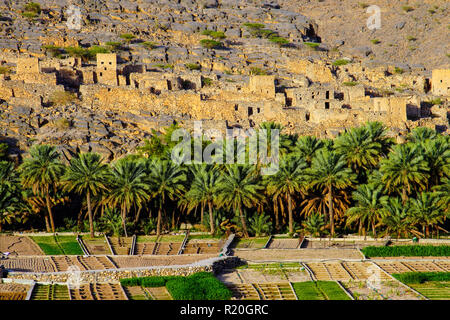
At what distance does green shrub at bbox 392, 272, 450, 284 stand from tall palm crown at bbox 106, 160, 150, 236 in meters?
17.4

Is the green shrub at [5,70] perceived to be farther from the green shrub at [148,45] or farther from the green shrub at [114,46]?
the green shrub at [148,45]

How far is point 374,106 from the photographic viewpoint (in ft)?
227

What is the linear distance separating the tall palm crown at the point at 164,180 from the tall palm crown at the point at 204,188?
2.63ft

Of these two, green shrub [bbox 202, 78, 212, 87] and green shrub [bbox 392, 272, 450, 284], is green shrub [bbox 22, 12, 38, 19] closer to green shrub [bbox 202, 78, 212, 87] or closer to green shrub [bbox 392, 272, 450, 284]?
green shrub [bbox 202, 78, 212, 87]

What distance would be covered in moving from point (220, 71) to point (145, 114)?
18.3 m

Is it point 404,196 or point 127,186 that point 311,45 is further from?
point 127,186

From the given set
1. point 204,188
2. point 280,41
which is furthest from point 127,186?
point 280,41

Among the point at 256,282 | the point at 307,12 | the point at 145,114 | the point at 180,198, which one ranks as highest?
the point at 307,12

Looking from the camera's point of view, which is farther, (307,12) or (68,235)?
(307,12)

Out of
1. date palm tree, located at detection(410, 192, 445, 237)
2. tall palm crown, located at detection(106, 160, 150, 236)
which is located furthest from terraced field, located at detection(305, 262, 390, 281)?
tall palm crown, located at detection(106, 160, 150, 236)

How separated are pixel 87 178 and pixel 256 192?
11.0 meters

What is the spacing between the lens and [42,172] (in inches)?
2066
